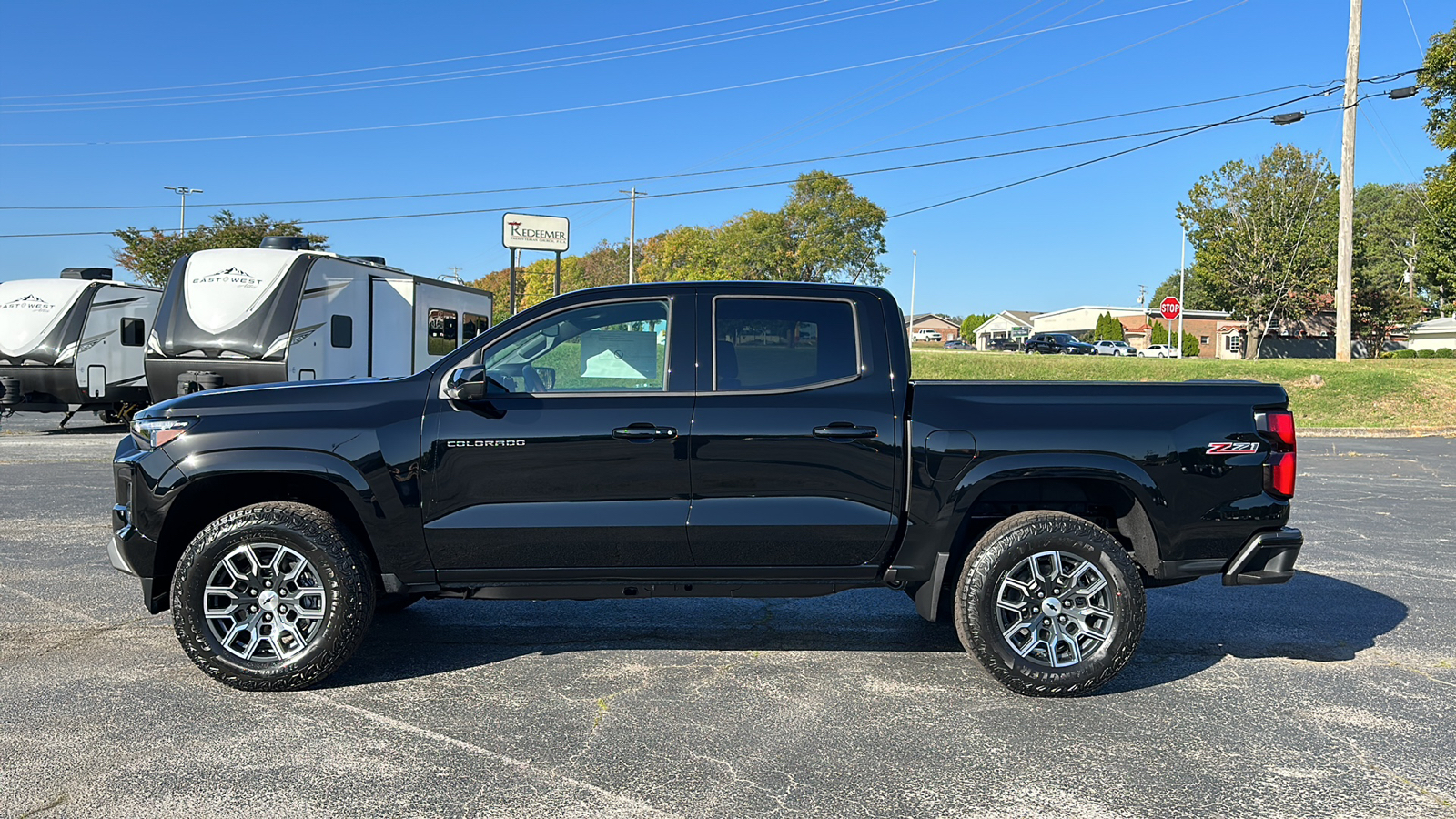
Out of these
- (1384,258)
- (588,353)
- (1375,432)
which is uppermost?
(1384,258)

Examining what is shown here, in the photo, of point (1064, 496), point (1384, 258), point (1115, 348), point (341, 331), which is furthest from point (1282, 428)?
point (1384, 258)

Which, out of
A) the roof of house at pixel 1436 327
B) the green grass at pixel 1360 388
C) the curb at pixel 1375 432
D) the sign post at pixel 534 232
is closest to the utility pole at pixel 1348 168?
the green grass at pixel 1360 388

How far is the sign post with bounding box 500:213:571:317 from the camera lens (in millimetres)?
22844

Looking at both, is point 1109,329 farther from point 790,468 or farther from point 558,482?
point 558,482

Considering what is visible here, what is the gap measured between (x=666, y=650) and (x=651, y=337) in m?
1.69

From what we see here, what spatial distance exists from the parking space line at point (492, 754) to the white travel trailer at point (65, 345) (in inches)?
579

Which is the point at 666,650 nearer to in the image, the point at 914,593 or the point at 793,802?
the point at 914,593

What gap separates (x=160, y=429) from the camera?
4.39 meters

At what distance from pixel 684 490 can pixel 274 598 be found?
193cm

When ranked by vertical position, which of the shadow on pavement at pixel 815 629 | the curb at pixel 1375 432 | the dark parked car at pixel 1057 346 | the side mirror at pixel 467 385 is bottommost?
the shadow on pavement at pixel 815 629

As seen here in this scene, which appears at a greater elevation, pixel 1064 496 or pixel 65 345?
pixel 65 345

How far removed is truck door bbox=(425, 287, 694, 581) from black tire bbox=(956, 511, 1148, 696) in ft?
4.54

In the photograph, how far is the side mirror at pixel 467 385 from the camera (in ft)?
14.0

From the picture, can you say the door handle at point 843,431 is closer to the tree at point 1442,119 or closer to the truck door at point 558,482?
the truck door at point 558,482
